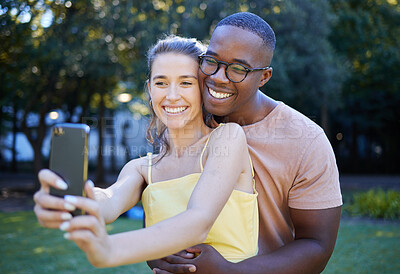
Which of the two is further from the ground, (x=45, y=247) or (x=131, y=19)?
(x=131, y=19)

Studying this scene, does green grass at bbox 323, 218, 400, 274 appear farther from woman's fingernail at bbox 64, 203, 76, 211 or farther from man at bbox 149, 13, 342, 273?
woman's fingernail at bbox 64, 203, 76, 211

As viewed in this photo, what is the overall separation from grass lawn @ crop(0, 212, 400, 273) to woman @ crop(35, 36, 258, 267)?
5471 mm

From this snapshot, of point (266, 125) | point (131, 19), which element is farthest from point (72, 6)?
point (266, 125)

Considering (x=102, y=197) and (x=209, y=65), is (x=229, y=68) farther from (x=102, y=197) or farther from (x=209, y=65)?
(x=102, y=197)

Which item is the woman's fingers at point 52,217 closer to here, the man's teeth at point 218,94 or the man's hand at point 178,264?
the man's hand at point 178,264

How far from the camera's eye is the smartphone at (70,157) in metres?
1.47

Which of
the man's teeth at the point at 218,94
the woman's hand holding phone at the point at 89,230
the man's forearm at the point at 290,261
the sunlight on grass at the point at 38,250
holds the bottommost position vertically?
the sunlight on grass at the point at 38,250

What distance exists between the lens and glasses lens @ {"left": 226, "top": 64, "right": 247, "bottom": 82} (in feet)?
8.38

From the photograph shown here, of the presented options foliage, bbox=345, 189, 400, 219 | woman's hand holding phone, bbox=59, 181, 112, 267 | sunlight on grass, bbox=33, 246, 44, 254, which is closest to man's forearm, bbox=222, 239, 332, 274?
woman's hand holding phone, bbox=59, 181, 112, 267

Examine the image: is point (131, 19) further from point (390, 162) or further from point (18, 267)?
point (390, 162)

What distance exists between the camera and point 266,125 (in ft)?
8.95

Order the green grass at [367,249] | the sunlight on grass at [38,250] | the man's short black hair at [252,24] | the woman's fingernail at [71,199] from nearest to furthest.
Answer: the woman's fingernail at [71,199] → the man's short black hair at [252,24] → the green grass at [367,249] → the sunlight on grass at [38,250]

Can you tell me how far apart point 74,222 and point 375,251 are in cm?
820

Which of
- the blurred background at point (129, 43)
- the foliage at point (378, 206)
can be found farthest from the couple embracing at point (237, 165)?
the foliage at point (378, 206)
